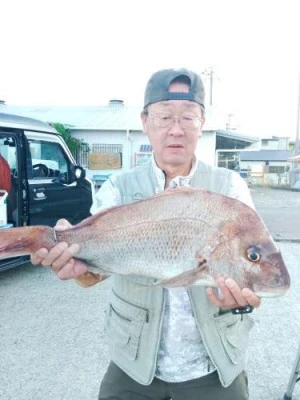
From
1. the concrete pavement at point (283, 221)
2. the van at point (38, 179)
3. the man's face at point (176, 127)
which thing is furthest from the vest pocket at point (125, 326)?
the concrete pavement at point (283, 221)

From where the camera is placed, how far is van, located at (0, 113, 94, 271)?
5.37 meters

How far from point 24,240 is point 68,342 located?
2.42 meters

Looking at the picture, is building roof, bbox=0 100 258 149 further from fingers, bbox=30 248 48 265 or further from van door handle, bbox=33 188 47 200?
fingers, bbox=30 248 48 265

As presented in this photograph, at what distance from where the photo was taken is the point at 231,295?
140 centimetres

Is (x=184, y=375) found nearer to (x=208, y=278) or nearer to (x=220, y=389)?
(x=220, y=389)

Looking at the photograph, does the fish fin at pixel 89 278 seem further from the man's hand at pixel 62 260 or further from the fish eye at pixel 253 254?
the fish eye at pixel 253 254

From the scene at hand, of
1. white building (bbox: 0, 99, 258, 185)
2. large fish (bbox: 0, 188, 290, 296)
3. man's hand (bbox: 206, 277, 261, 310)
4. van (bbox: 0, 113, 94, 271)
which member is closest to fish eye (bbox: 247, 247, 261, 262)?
large fish (bbox: 0, 188, 290, 296)

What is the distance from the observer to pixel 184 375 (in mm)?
1645

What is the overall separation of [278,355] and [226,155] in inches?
814

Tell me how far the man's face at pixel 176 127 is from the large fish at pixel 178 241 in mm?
222

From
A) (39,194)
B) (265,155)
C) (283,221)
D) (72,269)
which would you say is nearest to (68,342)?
(72,269)

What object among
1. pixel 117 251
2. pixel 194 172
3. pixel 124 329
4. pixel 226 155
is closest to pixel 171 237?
pixel 117 251

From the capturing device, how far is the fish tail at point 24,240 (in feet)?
5.00

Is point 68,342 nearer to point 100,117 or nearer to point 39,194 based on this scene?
point 39,194
